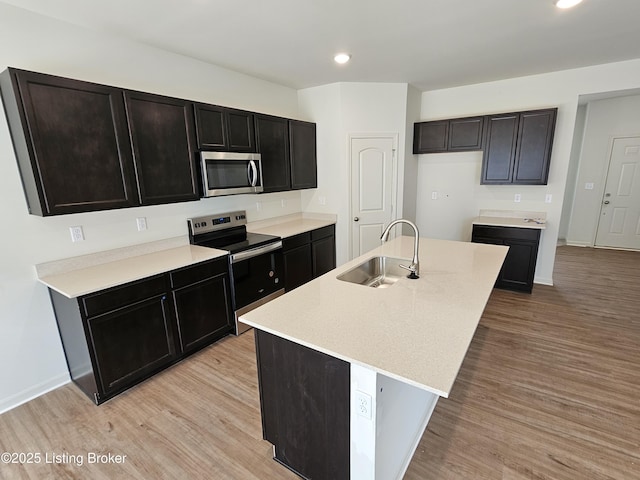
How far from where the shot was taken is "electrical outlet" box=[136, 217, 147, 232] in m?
2.71

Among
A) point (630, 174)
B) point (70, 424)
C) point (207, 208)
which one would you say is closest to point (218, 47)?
point (207, 208)

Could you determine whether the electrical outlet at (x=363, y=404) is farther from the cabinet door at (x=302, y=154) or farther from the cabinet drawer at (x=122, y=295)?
the cabinet door at (x=302, y=154)

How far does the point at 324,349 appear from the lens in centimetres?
127

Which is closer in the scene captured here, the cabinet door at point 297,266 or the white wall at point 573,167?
the cabinet door at point 297,266

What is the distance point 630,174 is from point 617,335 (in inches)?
165

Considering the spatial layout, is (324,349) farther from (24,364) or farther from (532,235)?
(532,235)

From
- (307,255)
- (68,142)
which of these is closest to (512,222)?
(307,255)

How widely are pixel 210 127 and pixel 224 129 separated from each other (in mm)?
155

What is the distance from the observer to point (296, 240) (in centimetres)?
375

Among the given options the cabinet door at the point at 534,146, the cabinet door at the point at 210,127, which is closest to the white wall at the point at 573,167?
the cabinet door at the point at 534,146

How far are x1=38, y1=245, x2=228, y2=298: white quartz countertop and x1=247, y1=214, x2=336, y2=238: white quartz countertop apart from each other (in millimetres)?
976

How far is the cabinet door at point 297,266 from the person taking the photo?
366 cm

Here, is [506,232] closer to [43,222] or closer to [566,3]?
[566,3]

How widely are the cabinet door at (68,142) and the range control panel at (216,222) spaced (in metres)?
0.80
